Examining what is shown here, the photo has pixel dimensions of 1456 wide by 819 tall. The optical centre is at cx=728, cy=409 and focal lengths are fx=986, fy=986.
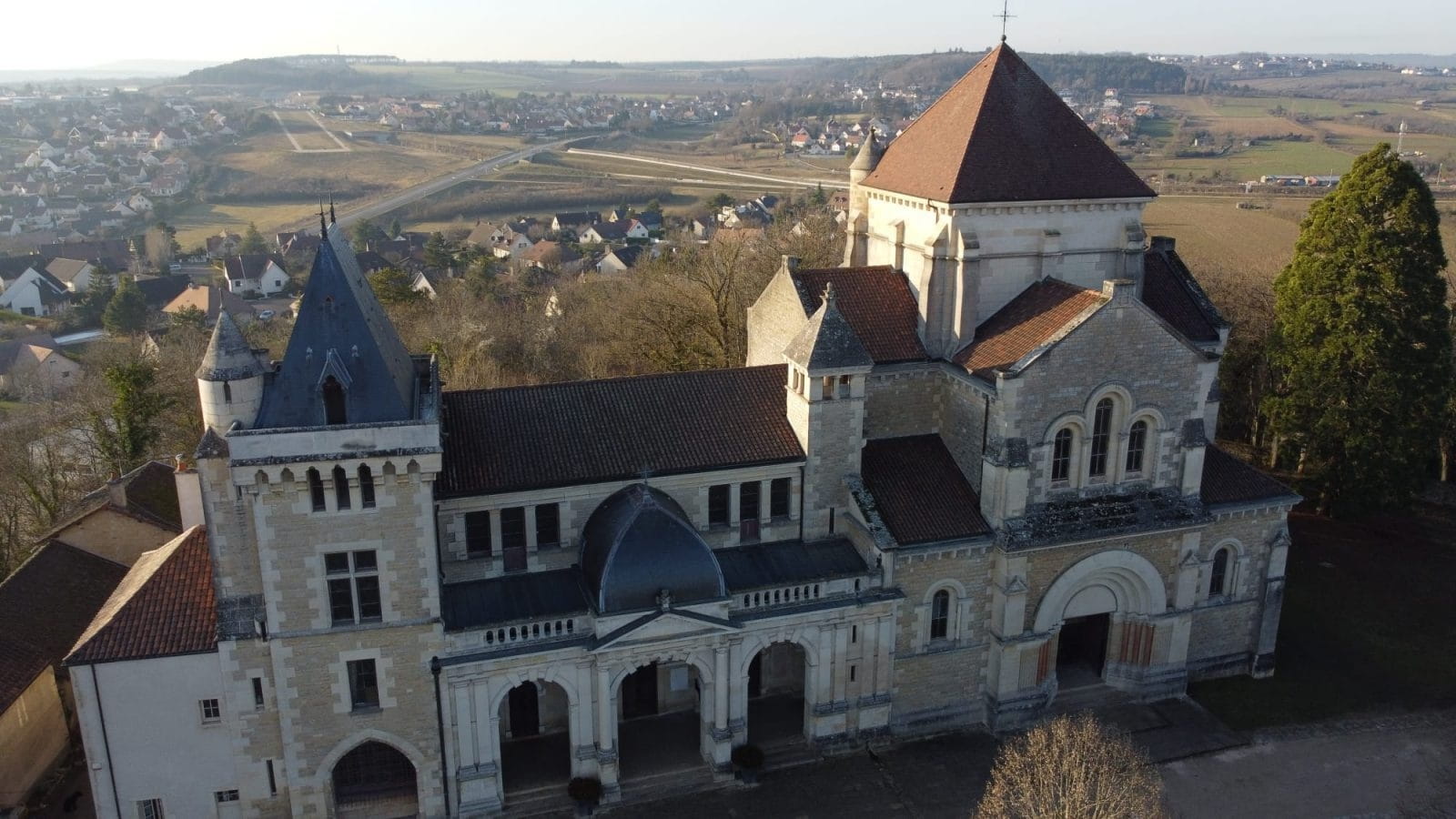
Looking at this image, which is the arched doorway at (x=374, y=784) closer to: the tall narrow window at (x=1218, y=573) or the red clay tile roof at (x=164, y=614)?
the red clay tile roof at (x=164, y=614)

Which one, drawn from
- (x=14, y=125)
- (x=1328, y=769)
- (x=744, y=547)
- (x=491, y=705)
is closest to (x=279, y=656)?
(x=491, y=705)

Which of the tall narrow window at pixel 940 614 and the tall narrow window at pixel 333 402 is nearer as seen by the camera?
the tall narrow window at pixel 333 402

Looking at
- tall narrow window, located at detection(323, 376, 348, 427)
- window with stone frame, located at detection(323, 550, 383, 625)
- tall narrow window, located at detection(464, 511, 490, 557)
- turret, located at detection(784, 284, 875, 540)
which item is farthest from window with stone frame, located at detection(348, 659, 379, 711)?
turret, located at detection(784, 284, 875, 540)

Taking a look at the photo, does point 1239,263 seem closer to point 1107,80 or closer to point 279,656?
point 279,656

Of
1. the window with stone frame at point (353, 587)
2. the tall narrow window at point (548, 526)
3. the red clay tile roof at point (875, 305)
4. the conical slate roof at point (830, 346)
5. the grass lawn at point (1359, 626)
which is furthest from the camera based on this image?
the red clay tile roof at point (875, 305)

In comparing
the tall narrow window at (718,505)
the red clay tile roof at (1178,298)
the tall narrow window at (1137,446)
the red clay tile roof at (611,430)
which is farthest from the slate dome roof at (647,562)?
the red clay tile roof at (1178,298)
